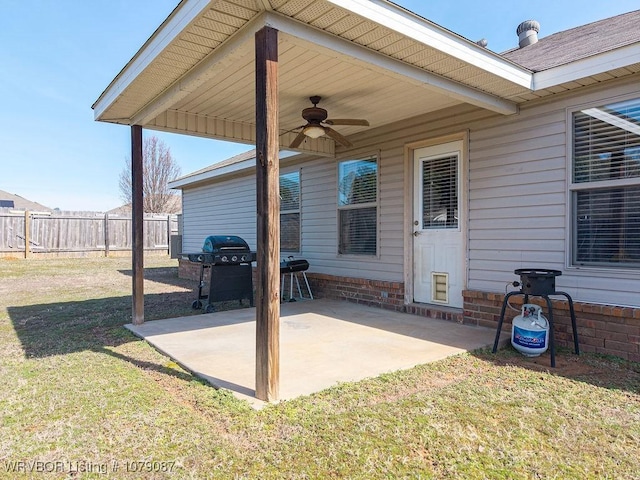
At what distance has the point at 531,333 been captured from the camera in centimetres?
342

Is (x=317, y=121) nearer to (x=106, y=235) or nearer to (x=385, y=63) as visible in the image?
(x=385, y=63)

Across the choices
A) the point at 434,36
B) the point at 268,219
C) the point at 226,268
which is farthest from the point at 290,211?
the point at 268,219

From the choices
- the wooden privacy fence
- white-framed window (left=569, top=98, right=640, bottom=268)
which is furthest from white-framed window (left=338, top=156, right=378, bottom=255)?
the wooden privacy fence

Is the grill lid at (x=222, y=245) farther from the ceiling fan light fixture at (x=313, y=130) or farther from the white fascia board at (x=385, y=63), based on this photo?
the white fascia board at (x=385, y=63)

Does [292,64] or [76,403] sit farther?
[292,64]

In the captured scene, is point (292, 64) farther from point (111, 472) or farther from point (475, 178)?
point (111, 472)

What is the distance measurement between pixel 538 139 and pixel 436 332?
2.31 meters

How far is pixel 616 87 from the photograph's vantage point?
11.5 ft

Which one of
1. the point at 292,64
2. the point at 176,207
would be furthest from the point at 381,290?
the point at 176,207

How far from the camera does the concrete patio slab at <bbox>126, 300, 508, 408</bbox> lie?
9.90ft

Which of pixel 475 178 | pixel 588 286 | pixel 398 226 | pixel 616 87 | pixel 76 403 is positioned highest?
pixel 616 87

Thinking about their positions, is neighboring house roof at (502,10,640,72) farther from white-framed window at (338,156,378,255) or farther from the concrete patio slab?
the concrete patio slab

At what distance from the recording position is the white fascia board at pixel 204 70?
8.91 ft

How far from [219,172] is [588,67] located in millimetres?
7580
